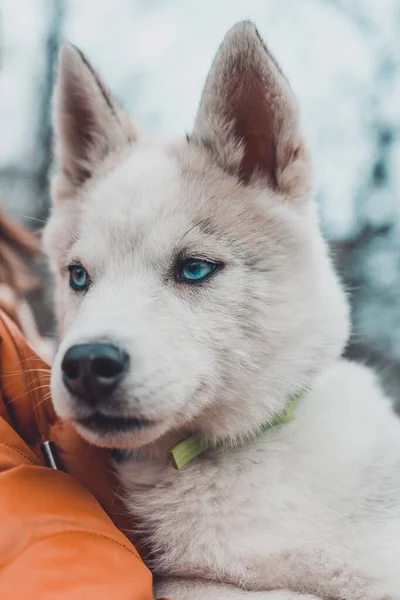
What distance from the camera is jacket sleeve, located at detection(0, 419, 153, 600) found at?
1432 mm

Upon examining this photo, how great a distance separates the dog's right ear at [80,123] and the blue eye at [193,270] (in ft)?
2.74

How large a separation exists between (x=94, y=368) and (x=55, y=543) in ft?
1.62

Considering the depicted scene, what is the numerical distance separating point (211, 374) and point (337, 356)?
2.11ft

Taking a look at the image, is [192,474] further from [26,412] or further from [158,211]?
[158,211]

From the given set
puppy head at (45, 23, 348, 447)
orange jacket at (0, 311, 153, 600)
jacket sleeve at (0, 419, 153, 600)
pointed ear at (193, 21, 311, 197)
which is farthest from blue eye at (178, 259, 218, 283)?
jacket sleeve at (0, 419, 153, 600)

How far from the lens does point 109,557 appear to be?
1.62 meters

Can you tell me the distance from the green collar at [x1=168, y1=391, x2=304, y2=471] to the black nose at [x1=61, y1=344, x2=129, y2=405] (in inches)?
19.3

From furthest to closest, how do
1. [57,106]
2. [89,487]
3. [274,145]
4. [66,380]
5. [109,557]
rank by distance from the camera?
[57,106], [274,145], [89,487], [66,380], [109,557]

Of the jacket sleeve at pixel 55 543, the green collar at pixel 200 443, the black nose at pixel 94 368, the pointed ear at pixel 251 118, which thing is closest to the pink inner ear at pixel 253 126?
the pointed ear at pixel 251 118

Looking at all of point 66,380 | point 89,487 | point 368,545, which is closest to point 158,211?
point 66,380

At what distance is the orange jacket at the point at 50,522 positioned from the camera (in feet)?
4.75

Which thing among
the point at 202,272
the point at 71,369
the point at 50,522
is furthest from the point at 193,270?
the point at 50,522

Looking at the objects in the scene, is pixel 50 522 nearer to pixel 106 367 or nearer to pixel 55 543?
pixel 55 543

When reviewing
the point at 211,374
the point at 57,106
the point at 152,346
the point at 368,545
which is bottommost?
the point at 368,545
